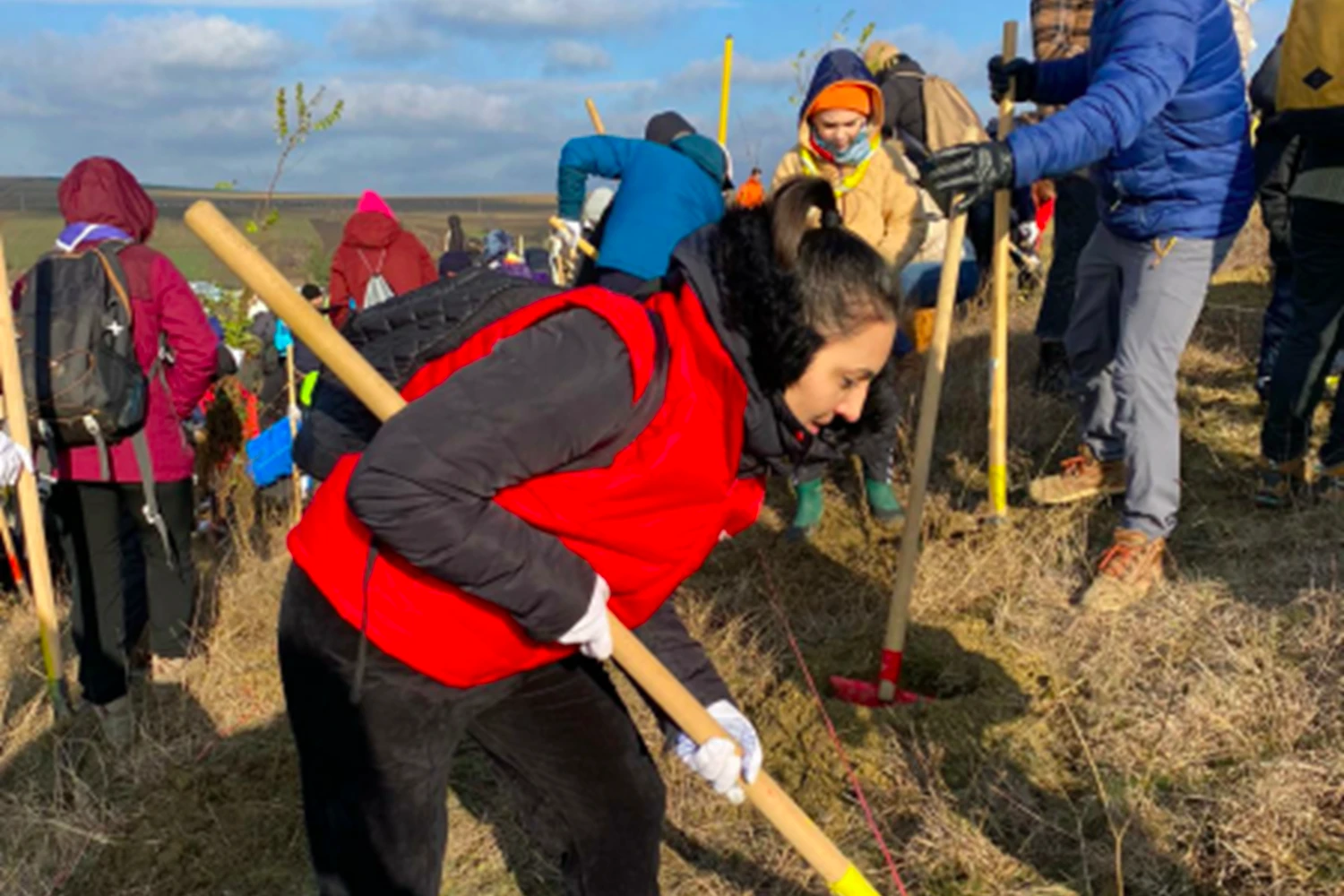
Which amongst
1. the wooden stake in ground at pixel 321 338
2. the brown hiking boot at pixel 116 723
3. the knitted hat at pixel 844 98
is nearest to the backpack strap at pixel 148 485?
the brown hiking boot at pixel 116 723

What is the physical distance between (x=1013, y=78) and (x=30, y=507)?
3709mm

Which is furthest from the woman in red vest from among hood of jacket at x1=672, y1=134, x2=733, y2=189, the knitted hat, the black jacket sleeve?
hood of jacket at x1=672, y1=134, x2=733, y2=189

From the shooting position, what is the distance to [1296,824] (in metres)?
2.54

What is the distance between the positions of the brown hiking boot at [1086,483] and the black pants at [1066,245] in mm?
1290

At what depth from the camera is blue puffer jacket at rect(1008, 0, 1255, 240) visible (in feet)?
10.5

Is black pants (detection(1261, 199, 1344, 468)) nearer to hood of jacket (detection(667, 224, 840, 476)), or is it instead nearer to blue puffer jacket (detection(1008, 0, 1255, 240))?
blue puffer jacket (detection(1008, 0, 1255, 240))

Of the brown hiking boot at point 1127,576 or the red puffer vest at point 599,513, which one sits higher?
the red puffer vest at point 599,513

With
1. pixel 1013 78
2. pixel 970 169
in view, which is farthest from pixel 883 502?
pixel 970 169

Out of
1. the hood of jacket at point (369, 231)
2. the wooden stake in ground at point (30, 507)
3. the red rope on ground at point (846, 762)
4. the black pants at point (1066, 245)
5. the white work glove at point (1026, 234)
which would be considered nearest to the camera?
the red rope on ground at point (846, 762)

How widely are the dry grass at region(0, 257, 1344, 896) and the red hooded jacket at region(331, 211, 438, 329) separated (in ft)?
6.50

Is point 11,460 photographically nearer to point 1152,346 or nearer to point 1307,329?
point 1152,346

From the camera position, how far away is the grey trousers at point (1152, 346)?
3666 mm

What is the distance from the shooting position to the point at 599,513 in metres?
1.84

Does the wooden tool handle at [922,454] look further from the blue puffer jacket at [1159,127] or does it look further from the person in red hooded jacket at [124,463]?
the person in red hooded jacket at [124,463]
